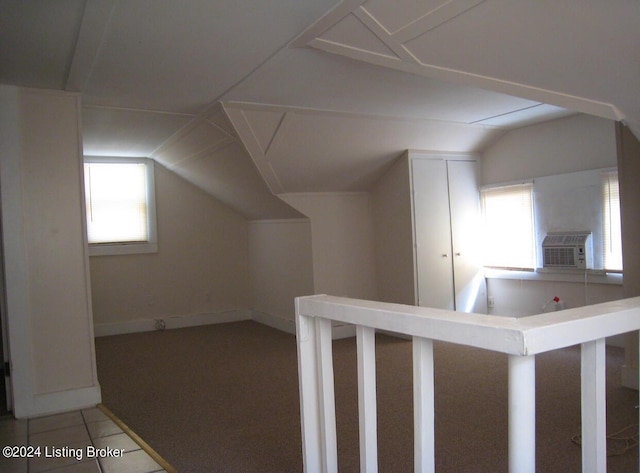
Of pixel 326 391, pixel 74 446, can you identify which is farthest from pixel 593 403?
pixel 74 446

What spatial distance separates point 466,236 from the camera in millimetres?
5953

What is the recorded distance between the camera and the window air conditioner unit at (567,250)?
4926mm

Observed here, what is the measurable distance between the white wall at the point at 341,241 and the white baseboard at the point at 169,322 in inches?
85.3

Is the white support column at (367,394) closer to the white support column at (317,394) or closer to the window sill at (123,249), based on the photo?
the white support column at (317,394)

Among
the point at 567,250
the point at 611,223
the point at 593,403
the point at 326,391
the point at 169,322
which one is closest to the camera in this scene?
the point at 593,403

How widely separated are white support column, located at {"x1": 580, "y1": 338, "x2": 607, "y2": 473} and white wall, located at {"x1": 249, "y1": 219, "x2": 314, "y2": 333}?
4.72m

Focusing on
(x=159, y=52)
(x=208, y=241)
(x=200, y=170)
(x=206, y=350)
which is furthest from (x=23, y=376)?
(x=208, y=241)

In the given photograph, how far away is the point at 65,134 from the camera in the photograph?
388 centimetres

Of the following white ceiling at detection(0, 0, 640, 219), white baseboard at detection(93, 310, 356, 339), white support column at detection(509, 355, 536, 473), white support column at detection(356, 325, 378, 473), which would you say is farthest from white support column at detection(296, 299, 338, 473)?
white baseboard at detection(93, 310, 356, 339)

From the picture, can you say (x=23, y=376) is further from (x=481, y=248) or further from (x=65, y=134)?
(x=481, y=248)

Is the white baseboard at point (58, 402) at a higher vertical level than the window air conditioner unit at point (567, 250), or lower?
lower

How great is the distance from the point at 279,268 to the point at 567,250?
11.4ft

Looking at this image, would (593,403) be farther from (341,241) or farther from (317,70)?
(341,241)

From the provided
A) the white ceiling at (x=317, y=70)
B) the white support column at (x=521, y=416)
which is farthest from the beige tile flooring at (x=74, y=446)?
the white ceiling at (x=317, y=70)
